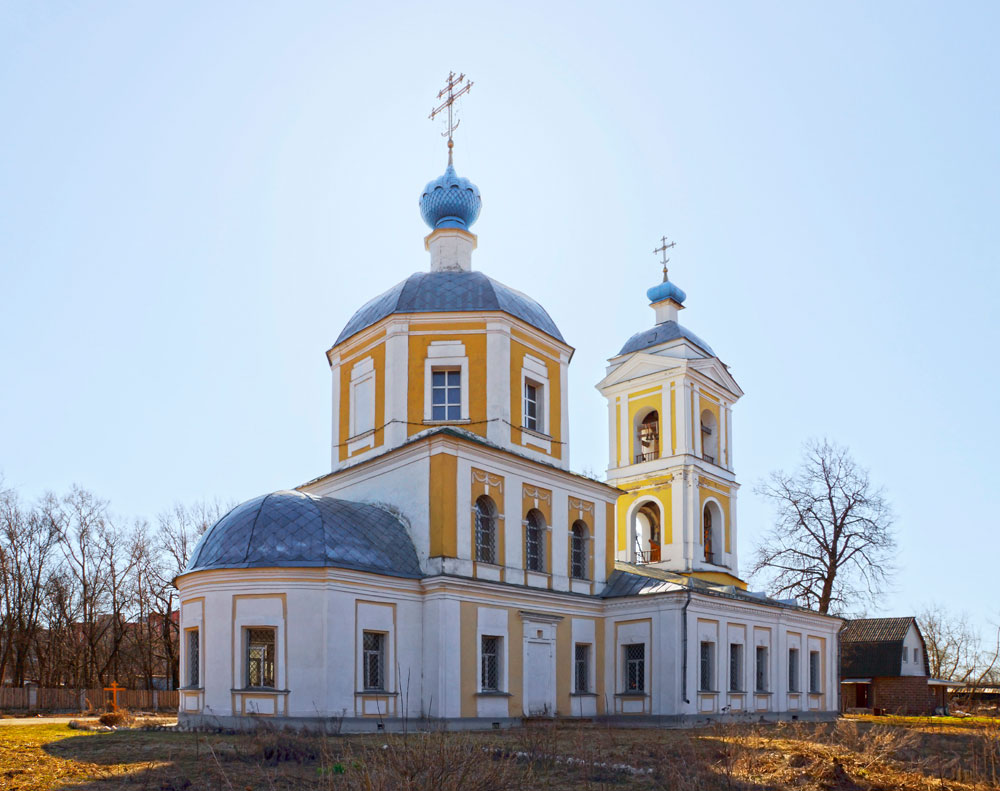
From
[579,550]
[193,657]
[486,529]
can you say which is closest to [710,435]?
[579,550]

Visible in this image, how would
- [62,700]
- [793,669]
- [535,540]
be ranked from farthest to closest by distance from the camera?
[62,700] < [793,669] < [535,540]

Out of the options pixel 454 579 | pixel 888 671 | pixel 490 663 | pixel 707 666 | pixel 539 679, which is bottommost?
pixel 888 671

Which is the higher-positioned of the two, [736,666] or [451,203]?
[451,203]

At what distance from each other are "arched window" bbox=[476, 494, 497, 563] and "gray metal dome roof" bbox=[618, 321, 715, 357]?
12575mm

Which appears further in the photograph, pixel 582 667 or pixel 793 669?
pixel 793 669

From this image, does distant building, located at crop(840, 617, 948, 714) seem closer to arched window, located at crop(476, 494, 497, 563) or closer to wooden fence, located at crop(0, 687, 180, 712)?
arched window, located at crop(476, 494, 497, 563)

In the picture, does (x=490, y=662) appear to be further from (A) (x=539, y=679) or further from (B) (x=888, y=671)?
(B) (x=888, y=671)

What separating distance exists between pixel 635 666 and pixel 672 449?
9308mm

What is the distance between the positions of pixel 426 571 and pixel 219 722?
4.93 meters

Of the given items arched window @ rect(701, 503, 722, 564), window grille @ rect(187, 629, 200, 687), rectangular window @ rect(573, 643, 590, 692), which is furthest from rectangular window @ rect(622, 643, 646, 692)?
window grille @ rect(187, 629, 200, 687)

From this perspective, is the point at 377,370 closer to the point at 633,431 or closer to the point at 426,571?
the point at 426,571

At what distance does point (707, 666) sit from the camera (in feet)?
78.8

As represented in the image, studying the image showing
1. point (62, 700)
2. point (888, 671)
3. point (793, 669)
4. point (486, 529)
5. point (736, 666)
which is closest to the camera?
point (486, 529)

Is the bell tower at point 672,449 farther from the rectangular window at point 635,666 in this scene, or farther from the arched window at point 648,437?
the rectangular window at point 635,666
